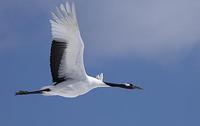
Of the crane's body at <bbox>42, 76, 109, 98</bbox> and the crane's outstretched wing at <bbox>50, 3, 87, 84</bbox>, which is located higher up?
the crane's outstretched wing at <bbox>50, 3, 87, 84</bbox>

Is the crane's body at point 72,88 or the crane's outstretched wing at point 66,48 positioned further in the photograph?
the crane's body at point 72,88

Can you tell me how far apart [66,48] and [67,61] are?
831mm

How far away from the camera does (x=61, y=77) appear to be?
3438 centimetres

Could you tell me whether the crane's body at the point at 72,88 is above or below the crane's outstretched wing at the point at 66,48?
below

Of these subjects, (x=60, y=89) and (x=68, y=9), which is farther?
(x=60, y=89)

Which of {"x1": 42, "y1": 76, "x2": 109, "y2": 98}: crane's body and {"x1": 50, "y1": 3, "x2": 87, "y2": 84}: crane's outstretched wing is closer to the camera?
{"x1": 50, "y1": 3, "x2": 87, "y2": 84}: crane's outstretched wing

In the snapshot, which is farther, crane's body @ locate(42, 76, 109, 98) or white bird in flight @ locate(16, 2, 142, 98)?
crane's body @ locate(42, 76, 109, 98)

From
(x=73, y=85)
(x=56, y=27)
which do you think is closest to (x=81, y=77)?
(x=73, y=85)

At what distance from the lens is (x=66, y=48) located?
108 feet

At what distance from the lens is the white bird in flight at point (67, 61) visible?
3197 centimetres

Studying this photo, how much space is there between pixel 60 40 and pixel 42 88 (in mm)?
2582

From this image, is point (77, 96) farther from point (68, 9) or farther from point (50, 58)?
point (68, 9)

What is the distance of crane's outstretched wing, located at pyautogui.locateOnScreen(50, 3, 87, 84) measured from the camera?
31.9 meters

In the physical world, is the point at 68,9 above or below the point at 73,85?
above
